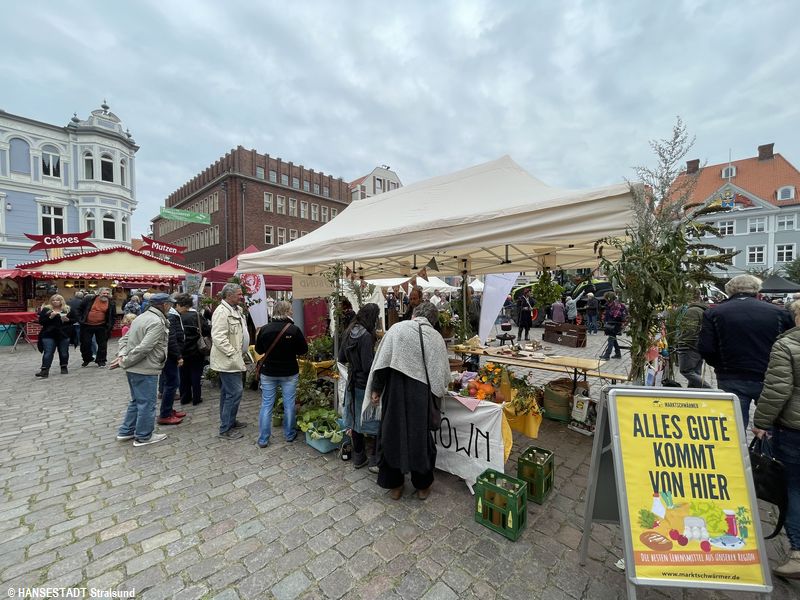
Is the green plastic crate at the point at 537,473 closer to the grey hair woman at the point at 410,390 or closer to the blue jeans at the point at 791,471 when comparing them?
the grey hair woman at the point at 410,390

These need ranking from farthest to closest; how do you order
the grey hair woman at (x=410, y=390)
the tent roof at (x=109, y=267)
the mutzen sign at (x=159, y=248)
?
the mutzen sign at (x=159, y=248)
the tent roof at (x=109, y=267)
the grey hair woman at (x=410, y=390)

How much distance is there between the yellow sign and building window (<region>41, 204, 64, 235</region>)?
3052cm

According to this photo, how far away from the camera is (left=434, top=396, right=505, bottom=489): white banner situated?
9.87 feet

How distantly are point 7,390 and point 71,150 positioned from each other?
24.5 metres

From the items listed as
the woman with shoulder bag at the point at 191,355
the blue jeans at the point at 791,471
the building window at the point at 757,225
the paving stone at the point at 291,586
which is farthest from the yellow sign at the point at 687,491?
the building window at the point at 757,225

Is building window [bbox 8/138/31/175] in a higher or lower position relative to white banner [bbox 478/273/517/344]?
higher

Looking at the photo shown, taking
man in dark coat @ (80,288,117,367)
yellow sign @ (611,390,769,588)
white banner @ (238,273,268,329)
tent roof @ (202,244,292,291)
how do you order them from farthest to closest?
1. tent roof @ (202,244,292,291)
2. man in dark coat @ (80,288,117,367)
3. white banner @ (238,273,268,329)
4. yellow sign @ (611,390,769,588)

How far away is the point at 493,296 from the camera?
7.30 meters

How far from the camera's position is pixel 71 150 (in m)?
22.2

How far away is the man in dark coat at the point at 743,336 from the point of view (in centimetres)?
305

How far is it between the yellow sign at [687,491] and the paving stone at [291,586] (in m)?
1.90

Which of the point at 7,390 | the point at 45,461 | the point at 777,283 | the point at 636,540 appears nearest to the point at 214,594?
the point at 636,540

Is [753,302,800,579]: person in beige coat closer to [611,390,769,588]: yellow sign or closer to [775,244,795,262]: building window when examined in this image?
[611,390,769,588]: yellow sign

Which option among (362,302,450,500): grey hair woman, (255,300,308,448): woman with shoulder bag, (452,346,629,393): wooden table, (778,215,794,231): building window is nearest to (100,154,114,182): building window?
(255,300,308,448): woman with shoulder bag
